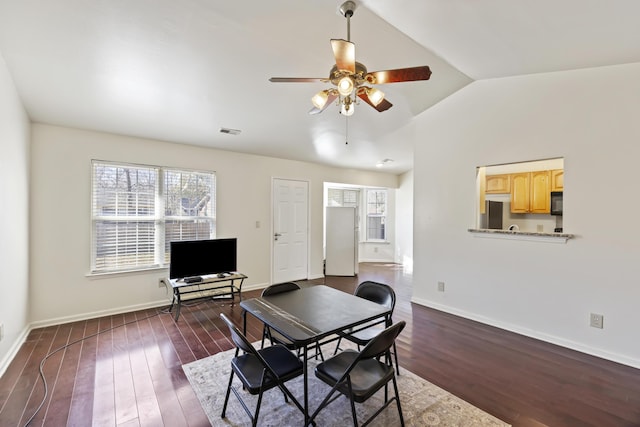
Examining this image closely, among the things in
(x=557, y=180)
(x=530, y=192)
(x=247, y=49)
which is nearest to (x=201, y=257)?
(x=247, y=49)

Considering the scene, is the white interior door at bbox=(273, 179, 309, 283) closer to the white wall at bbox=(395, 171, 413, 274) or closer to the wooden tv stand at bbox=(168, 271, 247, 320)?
the wooden tv stand at bbox=(168, 271, 247, 320)

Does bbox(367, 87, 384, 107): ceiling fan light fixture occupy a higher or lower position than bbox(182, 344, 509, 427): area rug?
higher

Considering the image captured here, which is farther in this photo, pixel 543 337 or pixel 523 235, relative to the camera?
pixel 523 235

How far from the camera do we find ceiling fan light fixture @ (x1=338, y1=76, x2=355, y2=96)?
199cm

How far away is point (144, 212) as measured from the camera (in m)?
4.14

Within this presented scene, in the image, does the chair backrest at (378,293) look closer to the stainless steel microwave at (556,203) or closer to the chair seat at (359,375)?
the chair seat at (359,375)

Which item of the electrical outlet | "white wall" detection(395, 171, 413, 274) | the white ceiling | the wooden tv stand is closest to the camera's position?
the white ceiling

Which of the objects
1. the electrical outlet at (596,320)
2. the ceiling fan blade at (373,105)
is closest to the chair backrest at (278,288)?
the ceiling fan blade at (373,105)

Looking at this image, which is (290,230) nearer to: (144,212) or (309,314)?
(144,212)

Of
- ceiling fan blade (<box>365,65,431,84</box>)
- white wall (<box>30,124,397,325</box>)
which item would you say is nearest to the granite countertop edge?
ceiling fan blade (<box>365,65,431,84</box>)

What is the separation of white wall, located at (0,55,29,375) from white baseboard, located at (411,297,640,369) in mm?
4812

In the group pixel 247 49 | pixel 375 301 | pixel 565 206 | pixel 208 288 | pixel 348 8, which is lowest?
pixel 208 288

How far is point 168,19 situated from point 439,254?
13.5 feet

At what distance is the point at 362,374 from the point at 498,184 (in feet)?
15.4
